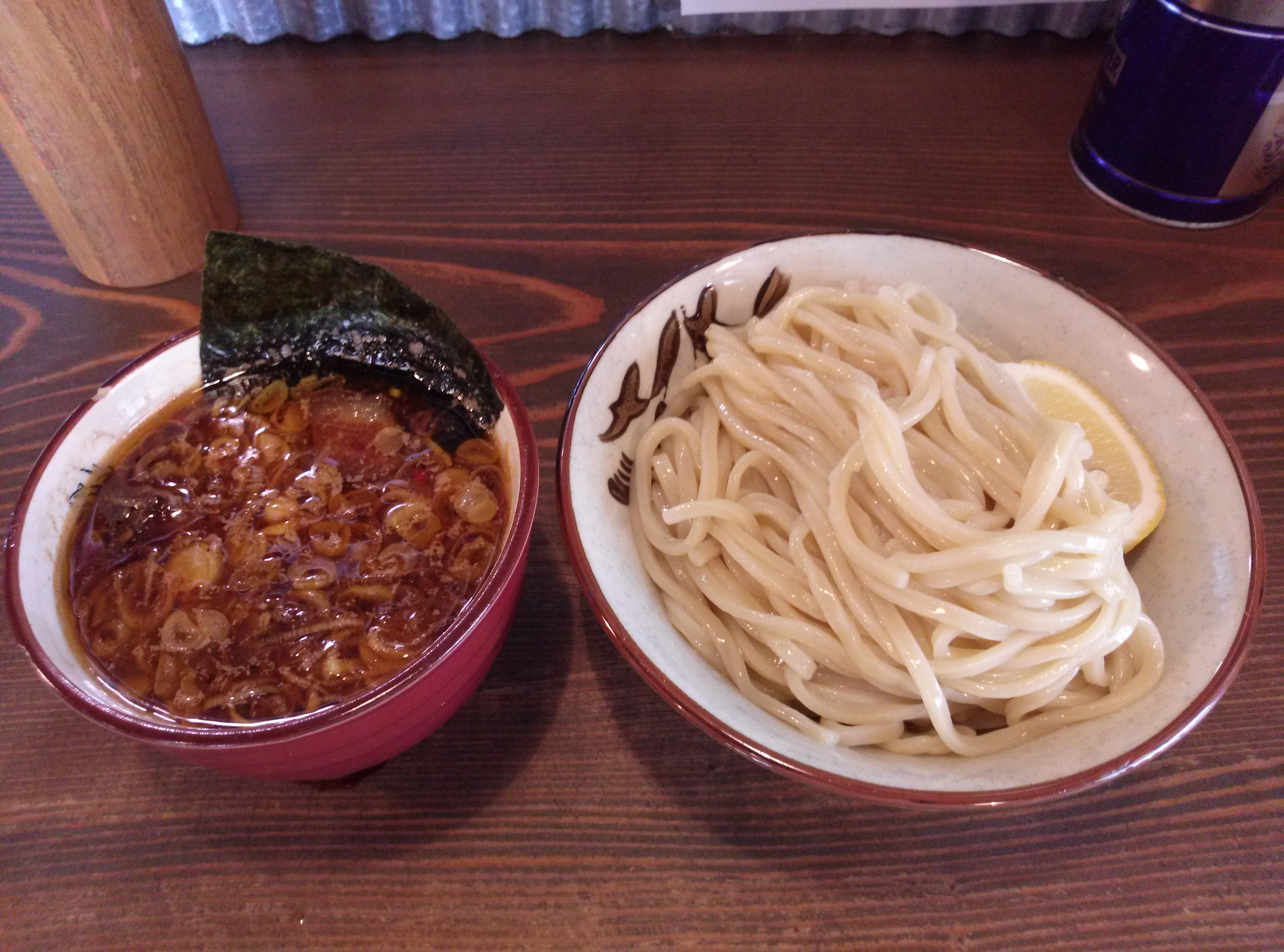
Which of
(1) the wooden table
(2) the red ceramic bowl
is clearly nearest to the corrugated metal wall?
(1) the wooden table

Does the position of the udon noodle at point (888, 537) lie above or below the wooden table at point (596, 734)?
above

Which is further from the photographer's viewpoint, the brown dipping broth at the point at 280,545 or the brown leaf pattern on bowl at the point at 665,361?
the brown leaf pattern on bowl at the point at 665,361

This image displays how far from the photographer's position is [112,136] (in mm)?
1854

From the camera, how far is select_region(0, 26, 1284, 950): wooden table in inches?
47.6

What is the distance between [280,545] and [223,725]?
341 mm

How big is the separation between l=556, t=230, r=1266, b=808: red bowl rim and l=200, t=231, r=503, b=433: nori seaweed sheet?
0.22 meters

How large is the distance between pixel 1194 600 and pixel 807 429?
66 cm

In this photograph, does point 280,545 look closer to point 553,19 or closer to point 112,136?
point 112,136

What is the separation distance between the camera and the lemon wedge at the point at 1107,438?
1385mm

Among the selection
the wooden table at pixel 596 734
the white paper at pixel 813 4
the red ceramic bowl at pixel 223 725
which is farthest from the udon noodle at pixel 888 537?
the white paper at pixel 813 4

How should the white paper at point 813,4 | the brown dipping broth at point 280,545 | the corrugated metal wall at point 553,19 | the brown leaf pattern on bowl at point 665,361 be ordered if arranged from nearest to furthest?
the brown dipping broth at point 280,545, the brown leaf pattern on bowl at point 665,361, the white paper at point 813,4, the corrugated metal wall at point 553,19

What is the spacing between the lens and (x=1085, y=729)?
1.19m

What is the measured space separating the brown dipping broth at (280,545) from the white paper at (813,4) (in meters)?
2.00

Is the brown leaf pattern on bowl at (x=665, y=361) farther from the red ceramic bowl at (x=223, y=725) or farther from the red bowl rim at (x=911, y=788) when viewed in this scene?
the red ceramic bowl at (x=223, y=725)
